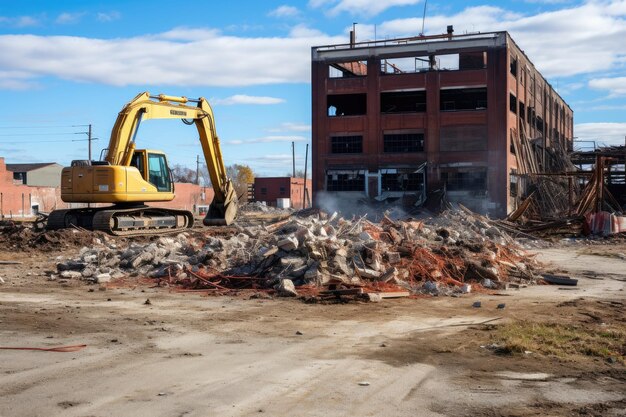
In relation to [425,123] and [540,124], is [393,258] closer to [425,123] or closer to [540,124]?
[425,123]

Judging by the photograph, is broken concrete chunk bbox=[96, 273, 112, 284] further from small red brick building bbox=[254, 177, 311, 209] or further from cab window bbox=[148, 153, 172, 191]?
small red brick building bbox=[254, 177, 311, 209]

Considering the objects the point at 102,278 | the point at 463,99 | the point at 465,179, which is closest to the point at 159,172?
the point at 102,278

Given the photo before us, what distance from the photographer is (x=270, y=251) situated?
16188 mm

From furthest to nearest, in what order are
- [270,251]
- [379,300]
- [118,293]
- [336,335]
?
[270,251] < [118,293] < [379,300] < [336,335]

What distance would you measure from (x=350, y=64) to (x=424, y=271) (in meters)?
41.3

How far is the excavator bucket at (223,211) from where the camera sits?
A: 29328 mm

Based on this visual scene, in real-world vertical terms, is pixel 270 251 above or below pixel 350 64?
below

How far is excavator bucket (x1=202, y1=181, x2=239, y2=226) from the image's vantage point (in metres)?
29.3

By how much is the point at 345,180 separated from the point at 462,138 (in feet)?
29.8

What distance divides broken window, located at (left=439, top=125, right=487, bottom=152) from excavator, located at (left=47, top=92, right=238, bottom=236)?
22.8 m

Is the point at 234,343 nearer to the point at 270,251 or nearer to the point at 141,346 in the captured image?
the point at 141,346

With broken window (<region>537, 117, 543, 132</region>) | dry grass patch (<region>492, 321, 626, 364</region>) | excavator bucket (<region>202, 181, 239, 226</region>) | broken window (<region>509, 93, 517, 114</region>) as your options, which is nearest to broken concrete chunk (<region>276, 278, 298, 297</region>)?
dry grass patch (<region>492, 321, 626, 364</region>)

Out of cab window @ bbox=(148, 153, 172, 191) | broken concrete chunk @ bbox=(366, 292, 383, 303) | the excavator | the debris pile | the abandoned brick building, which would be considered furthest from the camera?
the abandoned brick building

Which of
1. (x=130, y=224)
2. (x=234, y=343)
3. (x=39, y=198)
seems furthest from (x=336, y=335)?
(x=39, y=198)
